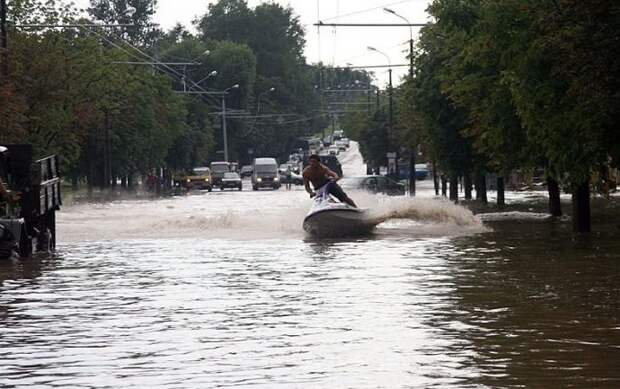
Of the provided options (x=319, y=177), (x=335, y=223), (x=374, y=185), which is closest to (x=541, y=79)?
(x=335, y=223)

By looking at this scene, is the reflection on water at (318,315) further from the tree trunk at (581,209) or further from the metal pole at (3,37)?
the metal pole at (3,37)

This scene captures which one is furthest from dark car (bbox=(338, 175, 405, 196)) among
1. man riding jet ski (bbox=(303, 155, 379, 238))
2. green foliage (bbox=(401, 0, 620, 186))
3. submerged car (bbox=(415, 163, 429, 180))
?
submerged car (bbox=(415, 163, 429, 180))

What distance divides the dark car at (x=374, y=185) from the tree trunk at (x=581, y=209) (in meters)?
37.9

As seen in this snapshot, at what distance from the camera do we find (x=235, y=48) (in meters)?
171

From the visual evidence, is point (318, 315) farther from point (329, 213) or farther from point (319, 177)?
point (319, 177)

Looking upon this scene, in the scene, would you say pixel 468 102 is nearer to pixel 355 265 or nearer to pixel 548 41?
pixel 548 41

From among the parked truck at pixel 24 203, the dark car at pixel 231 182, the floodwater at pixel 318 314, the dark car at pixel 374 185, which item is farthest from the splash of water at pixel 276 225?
the dark car at pixel 231 182

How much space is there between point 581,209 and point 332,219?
226 inches

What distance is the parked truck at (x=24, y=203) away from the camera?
28.8 metres

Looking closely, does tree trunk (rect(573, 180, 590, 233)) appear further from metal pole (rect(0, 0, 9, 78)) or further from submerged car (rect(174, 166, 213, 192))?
submerged car (rect(174, 166, 213, 192))

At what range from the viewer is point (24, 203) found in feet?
100

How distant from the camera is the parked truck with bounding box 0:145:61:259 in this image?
94.5ft

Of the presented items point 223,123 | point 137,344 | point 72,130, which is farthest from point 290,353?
→ point 223,123

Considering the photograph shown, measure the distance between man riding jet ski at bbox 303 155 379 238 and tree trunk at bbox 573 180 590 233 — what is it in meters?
4.70
